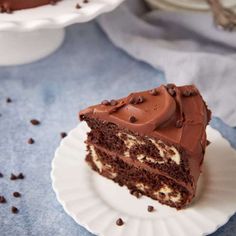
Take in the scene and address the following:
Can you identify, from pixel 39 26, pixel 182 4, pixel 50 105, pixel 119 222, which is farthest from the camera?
pixel 182 4

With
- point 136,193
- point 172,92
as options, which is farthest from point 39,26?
point 136,193

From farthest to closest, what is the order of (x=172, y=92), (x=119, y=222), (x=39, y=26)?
(x=39, y=26) → (x=172, y=92) → (x=119, y=222)

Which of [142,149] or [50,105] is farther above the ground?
[142,149]

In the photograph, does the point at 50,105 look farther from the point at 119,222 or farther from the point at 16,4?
the point at 119,222

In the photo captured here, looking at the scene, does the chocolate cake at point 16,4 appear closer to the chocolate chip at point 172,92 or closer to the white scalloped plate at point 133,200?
the white scalloped plate at point 133,200

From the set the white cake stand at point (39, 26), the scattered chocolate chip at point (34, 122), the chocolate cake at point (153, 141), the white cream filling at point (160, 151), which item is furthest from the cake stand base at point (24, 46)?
the white cream filling at point (160, 151)

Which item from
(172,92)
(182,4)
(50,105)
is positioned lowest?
(50,105)

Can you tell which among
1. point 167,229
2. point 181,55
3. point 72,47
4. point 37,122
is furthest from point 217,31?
point 167,229

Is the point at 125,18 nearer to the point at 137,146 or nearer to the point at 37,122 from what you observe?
the point at 37,122
